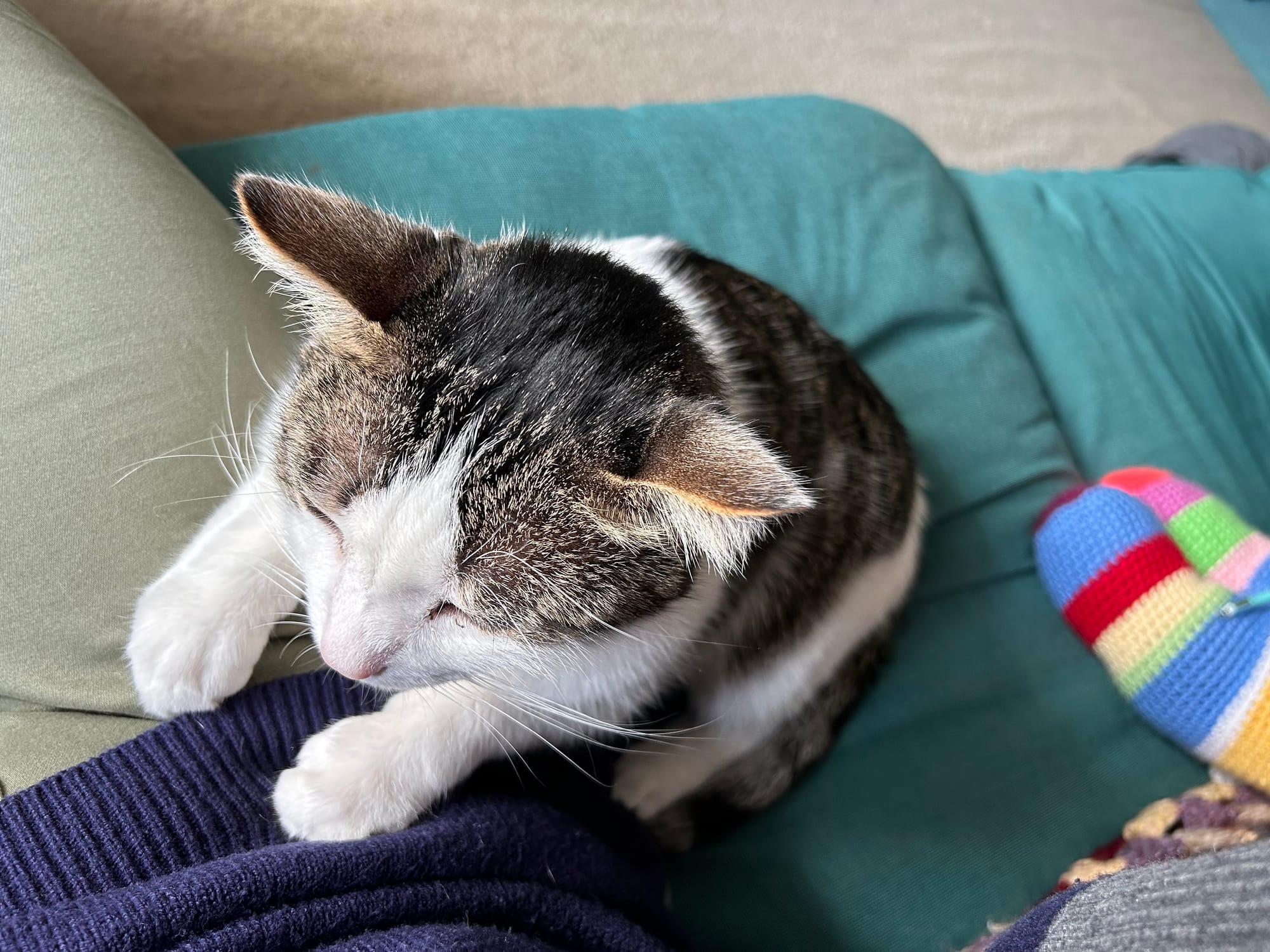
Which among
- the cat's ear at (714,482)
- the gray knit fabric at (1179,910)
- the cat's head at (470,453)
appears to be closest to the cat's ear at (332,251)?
the cat's head at (470,453)

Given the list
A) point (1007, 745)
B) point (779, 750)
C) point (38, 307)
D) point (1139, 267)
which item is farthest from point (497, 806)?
point (1139, 267)

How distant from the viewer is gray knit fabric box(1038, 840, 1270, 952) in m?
0.58

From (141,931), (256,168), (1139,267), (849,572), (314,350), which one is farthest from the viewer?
(1139,267)

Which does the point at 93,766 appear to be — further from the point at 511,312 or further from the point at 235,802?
the point at 511,312

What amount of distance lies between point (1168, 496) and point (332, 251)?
1.28 m

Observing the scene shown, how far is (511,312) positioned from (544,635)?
30 cm

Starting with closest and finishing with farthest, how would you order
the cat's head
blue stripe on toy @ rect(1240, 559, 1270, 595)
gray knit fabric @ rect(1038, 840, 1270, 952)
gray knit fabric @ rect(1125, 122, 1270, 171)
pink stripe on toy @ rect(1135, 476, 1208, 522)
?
gray knit fabric @ rect(1038, 840, 1270, 952) → the cat's head → blue stripe on toy @ rect(1240, 559, 1270, 595) → pink stripe on toy @ rect(1135, 476, 1208, 522) → gray knit fabric @ rect(1125, 122, 1270, 171)

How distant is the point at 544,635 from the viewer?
75 centimetres

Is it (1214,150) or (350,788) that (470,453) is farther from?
(1214,150)

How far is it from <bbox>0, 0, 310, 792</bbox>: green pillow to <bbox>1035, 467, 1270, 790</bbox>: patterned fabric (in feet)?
3.84

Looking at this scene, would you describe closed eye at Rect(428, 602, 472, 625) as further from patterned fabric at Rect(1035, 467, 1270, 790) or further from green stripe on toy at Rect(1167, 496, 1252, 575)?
green stripe on toy at Rect(1167, 496, 1252, 575)

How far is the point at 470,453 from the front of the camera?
713 millimetres

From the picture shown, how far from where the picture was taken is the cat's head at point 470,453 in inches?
27.2

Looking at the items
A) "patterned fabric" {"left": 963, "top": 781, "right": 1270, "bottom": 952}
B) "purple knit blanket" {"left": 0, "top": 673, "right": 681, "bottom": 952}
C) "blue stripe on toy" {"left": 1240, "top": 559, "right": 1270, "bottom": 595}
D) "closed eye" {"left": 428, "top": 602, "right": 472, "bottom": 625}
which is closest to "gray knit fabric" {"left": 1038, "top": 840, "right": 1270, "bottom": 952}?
"patterned fabric" {"left": 963, "top": 781, "right": 1270, "bottom": 952}
